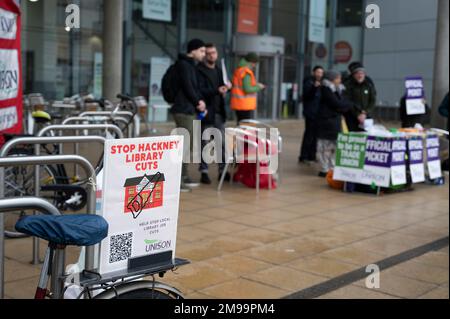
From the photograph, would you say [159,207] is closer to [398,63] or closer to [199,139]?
[199,139]

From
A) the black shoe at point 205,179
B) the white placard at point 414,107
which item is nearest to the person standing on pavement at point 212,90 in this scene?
the black shoe at point 205,179

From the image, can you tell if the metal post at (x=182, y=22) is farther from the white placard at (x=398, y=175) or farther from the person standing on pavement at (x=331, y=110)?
the white placard at (x=398, y=175)

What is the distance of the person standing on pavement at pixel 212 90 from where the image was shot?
606 cm

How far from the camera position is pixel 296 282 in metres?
4.68

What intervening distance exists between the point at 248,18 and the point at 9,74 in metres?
17.7

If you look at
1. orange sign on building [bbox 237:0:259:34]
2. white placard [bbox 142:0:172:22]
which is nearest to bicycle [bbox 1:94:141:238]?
white placard [bbox 142:0:172:22]

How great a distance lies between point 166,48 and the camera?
18.4 m

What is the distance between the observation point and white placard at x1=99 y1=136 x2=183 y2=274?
2.19m

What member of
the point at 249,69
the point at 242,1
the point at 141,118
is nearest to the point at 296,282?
the point at 249,69

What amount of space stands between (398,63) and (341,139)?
5.73 metres

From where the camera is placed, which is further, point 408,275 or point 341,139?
point 341,139

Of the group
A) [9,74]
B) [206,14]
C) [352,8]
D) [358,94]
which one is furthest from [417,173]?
[206,14]

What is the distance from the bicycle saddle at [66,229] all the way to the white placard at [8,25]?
1.82 metres

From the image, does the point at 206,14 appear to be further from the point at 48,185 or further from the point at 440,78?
the point at 48,185
